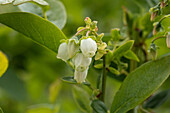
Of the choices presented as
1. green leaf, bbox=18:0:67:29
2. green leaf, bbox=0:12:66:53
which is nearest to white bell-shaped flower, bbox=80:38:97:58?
green leaf, bbox=0:12:66:53

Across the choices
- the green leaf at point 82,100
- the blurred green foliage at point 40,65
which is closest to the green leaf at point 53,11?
the green leaf at point 82,100

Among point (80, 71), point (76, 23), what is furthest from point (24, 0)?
point (76, 23)

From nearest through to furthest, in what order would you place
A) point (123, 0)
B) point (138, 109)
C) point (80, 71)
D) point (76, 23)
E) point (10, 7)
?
point (80, 71) < point (138, 109) < point (10, 7) < point (123, 0) < point (76, 23)

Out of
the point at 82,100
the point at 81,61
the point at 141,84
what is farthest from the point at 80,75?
the point at 82,100

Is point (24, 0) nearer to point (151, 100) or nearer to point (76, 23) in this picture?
point (151, 100)

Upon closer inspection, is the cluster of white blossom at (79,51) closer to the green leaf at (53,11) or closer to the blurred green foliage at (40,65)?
the green leaf at (53,11)
